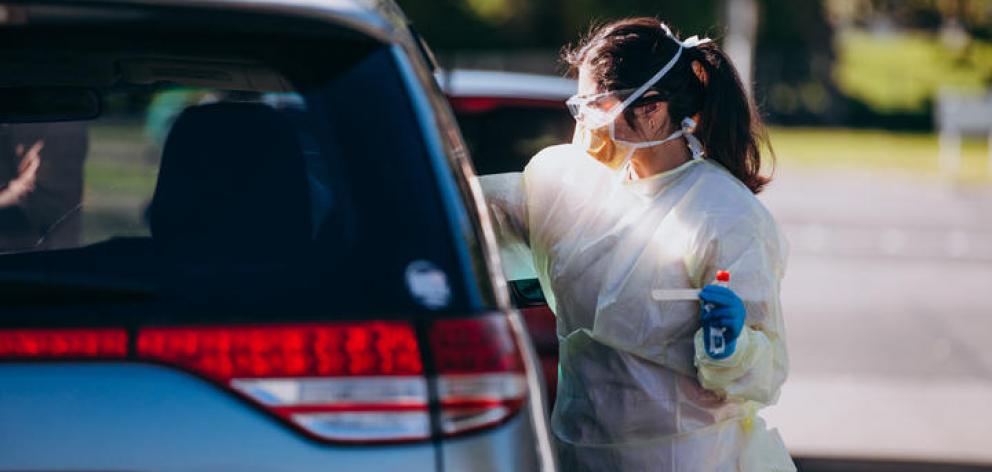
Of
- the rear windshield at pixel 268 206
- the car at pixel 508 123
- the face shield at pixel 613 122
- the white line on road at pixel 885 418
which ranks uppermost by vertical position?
the car at pixel 508 123

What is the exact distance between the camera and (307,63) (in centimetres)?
212

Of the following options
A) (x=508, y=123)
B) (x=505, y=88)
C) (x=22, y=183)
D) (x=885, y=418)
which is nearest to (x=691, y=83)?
(x=22, y=183)

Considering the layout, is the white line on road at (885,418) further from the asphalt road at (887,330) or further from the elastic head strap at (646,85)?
the elastic head strap at (646,85)

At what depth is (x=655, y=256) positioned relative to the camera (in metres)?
2.99

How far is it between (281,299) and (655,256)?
3.73ft

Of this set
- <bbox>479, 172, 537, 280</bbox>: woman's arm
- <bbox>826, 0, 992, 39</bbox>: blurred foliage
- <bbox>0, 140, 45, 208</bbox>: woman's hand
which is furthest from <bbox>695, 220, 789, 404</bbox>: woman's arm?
<bbox>826, 0, 992, 39</bbox>: blurred foliage

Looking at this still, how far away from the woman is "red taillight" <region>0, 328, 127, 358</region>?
48.8 inches

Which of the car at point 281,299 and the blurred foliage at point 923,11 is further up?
the blurred foliage at point 923,11

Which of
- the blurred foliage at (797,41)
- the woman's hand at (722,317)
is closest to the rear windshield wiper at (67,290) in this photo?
the woman's hand at (722,317)

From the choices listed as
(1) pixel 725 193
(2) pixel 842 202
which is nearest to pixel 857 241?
(2) pixel 842 202

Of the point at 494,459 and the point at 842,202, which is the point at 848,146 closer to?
the point at 842,202

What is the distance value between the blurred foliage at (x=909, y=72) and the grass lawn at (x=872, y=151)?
7.07 ft

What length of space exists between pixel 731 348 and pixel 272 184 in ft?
3.29

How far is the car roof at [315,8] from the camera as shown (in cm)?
205
